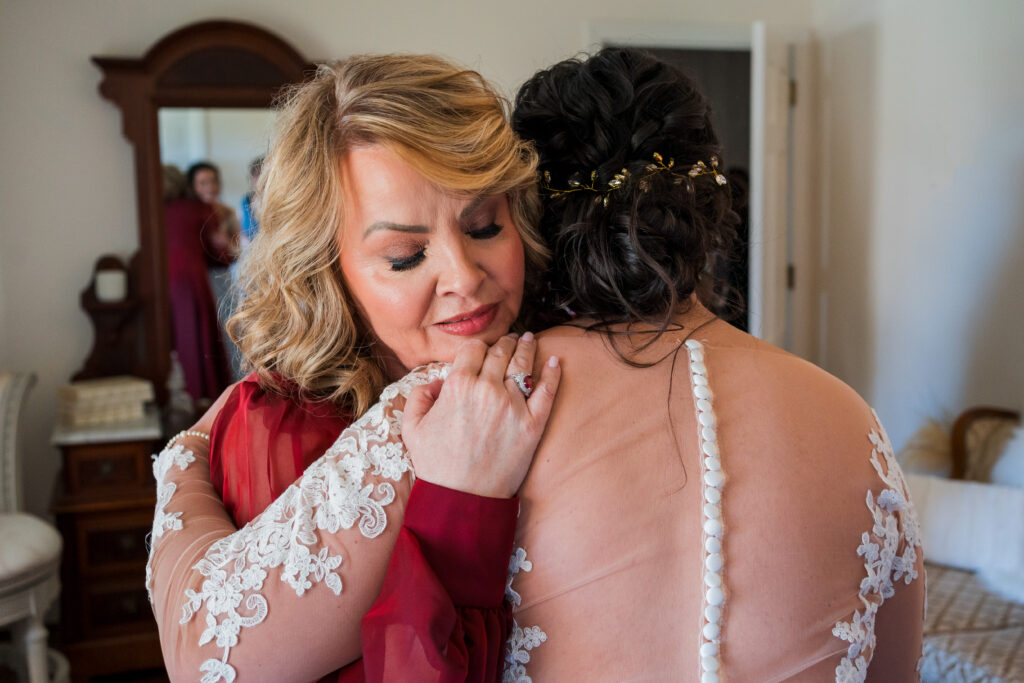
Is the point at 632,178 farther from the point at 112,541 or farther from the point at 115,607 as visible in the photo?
the point at 115,607

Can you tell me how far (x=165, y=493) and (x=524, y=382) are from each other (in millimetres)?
572

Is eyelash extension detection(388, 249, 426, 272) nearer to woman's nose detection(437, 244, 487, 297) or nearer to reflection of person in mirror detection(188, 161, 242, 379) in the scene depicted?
woman's nose detection(437, 244, 487, 297)

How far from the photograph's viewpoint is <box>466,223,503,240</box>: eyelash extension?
1.07 meters

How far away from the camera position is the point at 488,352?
0.96m

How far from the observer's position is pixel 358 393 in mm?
1178

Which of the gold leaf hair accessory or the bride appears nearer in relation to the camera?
the bride

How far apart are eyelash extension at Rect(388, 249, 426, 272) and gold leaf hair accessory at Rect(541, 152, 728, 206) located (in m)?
0.19

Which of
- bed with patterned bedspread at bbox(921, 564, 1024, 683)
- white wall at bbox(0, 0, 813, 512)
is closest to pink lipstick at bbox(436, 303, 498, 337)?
bed with patterned bedspread at bbox(921, 564, 1024, 683)

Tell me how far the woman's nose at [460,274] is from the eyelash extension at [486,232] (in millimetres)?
31

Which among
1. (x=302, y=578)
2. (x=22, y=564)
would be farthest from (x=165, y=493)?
(x=22, y=564)

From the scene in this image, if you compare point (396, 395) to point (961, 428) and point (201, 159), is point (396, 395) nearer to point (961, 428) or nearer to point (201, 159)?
point (961, 428)

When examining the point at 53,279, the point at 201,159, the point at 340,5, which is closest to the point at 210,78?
the point at 201,159

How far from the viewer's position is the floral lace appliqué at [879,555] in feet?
2.95

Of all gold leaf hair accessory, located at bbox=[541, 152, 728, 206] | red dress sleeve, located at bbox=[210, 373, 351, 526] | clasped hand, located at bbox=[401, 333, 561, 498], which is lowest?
red dress sleeve, located at bbox=[210, 373, 351, 526]
